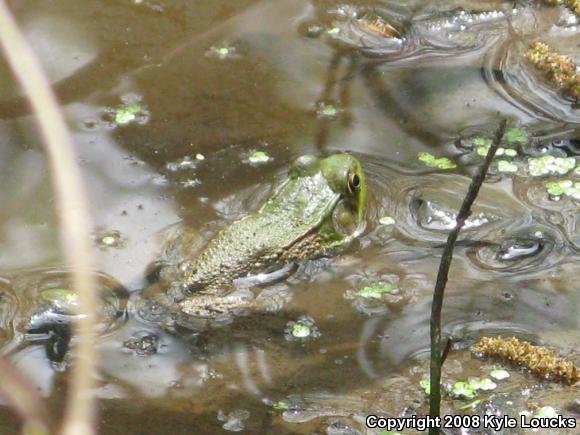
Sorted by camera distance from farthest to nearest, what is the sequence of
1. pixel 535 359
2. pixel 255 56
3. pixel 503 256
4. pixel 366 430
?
pixel 255 56
pixel 503 256
pixel 535 359
pixel 366 430

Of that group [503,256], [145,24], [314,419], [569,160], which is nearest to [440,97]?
[569,160]

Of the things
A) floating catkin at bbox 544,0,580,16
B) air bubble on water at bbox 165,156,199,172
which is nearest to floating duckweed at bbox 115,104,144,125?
air bubble on water at bbox 165,156,199,172

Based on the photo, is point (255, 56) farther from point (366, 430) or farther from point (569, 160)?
point (366, 430)

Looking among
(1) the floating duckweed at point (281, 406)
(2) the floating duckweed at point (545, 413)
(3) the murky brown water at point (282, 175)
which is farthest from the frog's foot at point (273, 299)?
(2) the floating duckweed at point (545, 413)

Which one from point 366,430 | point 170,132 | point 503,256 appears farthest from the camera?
point 170,132

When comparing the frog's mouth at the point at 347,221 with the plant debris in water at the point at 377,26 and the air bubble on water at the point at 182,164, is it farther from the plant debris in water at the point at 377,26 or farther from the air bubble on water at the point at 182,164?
the plant debris in water at the point at 377,26

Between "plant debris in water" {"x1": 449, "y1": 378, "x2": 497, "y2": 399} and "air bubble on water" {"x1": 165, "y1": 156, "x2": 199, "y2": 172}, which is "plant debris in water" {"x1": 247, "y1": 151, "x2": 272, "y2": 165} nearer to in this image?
"air bubble on water" {"x1": 165, "y1": 156, "x2": 199, "y2": 172}
